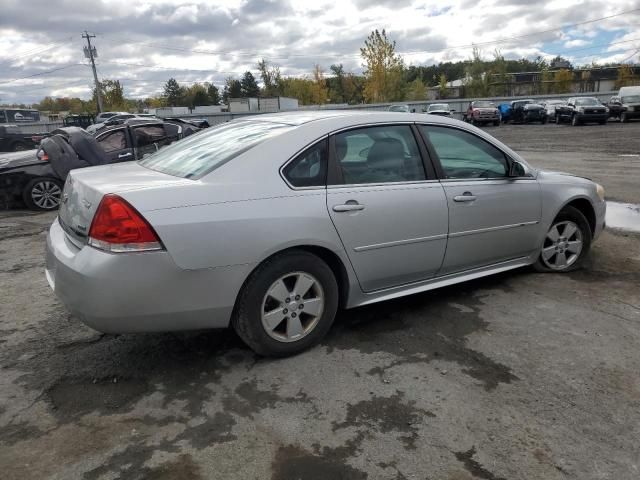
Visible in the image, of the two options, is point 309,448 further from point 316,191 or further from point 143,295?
point 316,191

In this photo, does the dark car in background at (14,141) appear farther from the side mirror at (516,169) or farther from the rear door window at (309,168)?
the side mirror at (516,169)

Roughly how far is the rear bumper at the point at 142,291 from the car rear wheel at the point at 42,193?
263 inches

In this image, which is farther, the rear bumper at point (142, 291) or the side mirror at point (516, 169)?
the side mirror at point (516, 169)

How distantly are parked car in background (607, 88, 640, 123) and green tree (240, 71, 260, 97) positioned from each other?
67.1 m

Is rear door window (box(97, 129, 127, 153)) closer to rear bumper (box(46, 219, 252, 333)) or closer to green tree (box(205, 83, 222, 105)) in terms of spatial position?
rear bumper (box(46, 219, 252, 333))

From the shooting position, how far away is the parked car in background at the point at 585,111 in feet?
93.0

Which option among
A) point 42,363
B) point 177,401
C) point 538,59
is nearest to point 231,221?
point 177,401

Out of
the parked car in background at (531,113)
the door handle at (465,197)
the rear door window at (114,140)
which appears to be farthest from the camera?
the parked car in background at (531,113)

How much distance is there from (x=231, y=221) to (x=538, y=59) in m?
97.5

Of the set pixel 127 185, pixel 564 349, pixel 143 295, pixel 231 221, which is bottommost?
pixel 564 349

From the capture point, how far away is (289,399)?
285 cm

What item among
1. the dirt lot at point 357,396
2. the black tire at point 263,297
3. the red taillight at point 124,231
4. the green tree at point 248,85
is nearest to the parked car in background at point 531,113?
the dirt lot at point 357,396

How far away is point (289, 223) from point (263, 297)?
469mm

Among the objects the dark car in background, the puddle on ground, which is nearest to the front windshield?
the puddle on ground
